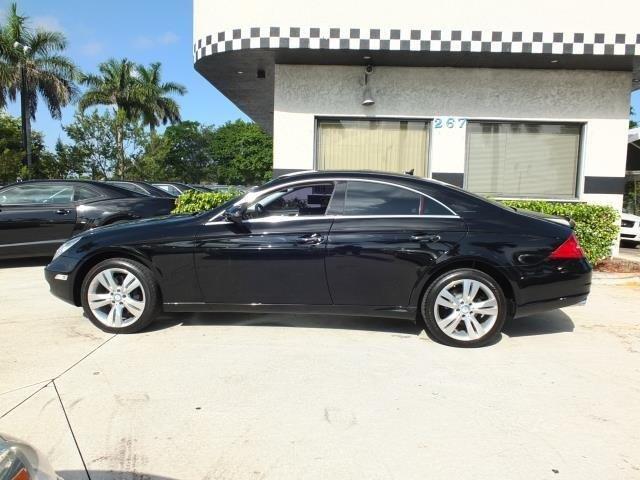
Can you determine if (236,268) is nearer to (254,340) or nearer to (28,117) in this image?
(254,340)

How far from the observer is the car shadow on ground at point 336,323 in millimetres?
5055

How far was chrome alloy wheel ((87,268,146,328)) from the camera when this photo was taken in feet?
15.6

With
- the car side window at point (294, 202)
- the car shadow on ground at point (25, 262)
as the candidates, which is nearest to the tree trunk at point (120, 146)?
the car shadow on ground at point (25, 262)

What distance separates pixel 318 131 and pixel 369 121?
95cm

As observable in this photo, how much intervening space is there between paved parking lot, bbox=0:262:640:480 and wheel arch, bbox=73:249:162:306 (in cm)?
40

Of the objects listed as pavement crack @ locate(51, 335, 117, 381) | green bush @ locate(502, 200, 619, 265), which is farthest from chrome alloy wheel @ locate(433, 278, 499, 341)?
green bush @ locate(502, 200, 619, 265)

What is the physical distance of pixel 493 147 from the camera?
9.42 metres

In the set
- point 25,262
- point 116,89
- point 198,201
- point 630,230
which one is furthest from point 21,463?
point 116,89

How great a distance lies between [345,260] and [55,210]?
5892mm

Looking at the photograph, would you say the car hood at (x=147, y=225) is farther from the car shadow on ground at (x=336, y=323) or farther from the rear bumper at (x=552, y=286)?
the rear bumper at (x=552, y=286)

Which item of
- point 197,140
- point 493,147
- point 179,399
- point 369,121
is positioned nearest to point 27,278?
point 179,399

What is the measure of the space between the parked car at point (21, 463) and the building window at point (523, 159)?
8758mm

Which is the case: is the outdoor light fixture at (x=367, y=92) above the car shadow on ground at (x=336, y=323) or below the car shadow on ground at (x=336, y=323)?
above

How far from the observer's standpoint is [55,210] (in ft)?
27.1
